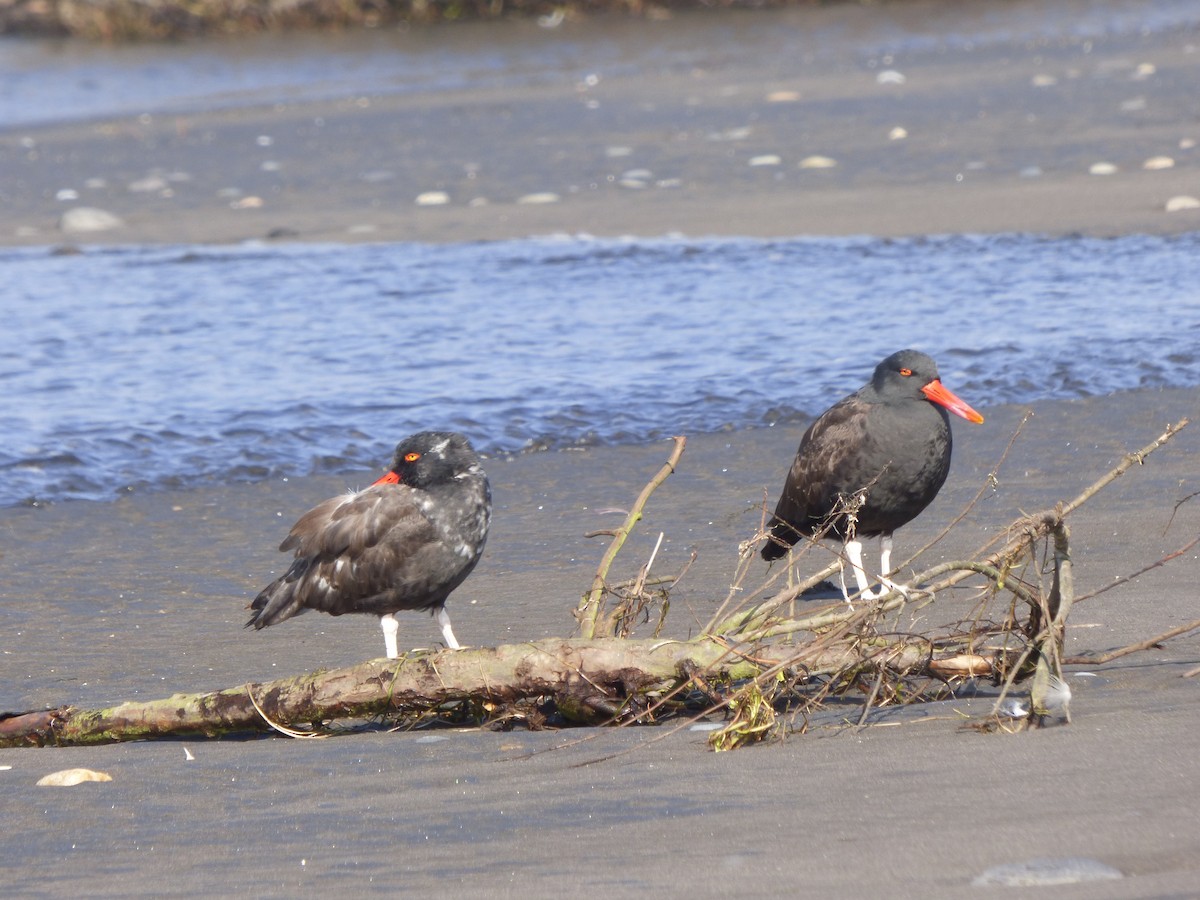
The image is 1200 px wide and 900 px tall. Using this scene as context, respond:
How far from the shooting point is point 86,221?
12.6m

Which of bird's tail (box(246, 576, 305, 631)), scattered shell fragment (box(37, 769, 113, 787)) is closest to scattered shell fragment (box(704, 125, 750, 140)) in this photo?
bird's tail (box(246, 576, 305, 631))

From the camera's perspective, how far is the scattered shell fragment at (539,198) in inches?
492

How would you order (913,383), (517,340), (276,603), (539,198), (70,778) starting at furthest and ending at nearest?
(539,198) < (517,340) < (913,383) < (276,603) < (70,778)

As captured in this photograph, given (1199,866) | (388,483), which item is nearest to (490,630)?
(388,483)

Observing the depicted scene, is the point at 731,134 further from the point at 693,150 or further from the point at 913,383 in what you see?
the point at 913,383

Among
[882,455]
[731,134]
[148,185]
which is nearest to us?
[882,455]

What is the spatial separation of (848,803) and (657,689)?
2.86 ft

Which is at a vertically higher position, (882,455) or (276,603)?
(882,455)

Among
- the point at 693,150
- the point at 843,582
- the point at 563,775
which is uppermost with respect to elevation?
the point at 693,150

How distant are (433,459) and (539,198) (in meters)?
7.98

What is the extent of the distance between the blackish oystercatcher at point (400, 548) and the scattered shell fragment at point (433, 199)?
26.5 ft

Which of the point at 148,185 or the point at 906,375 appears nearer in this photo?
the point at 906,375

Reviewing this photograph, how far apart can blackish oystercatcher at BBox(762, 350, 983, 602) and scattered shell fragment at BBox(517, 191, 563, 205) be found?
23.6 feet

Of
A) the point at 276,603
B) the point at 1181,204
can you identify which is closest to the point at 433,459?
the point at 276,603
